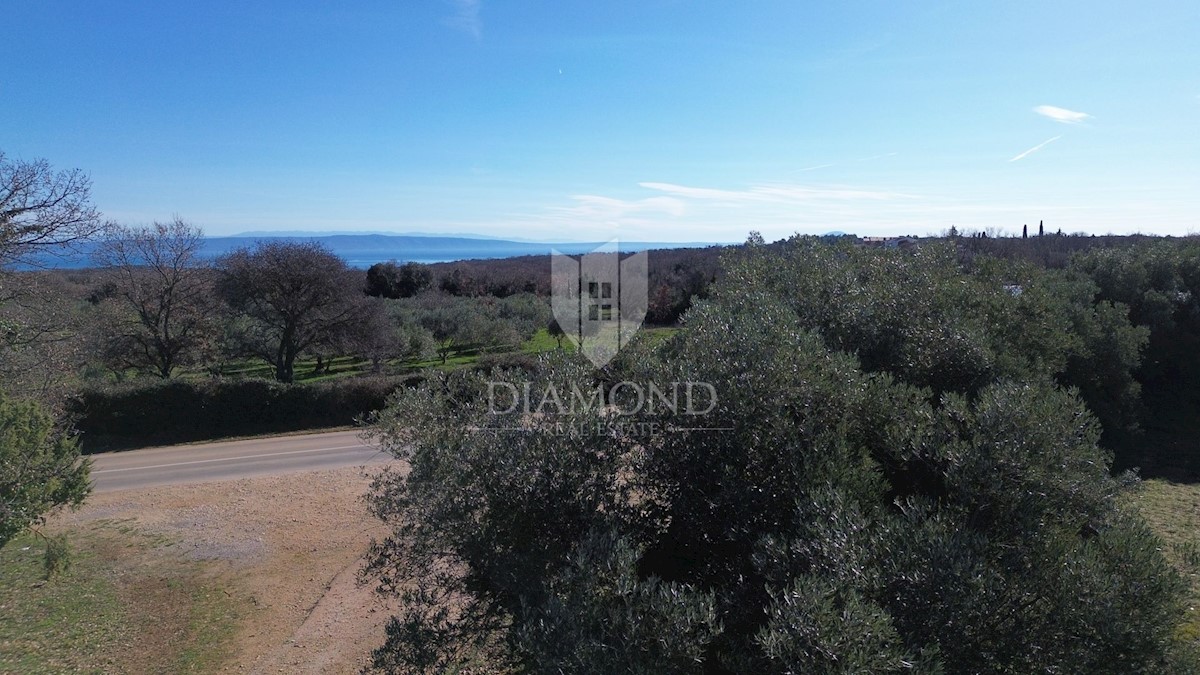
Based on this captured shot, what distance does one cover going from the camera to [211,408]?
65.2ft

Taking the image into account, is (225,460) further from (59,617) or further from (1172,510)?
(1172,510)

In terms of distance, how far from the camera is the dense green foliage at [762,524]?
3600 mm

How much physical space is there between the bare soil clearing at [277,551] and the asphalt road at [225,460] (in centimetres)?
83

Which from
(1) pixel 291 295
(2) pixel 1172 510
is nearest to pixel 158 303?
(1) pixel 291 295

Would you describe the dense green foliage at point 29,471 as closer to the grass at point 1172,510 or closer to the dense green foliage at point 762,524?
the dense green foliage at point 762,524

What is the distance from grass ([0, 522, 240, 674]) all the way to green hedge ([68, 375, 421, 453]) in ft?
26.6

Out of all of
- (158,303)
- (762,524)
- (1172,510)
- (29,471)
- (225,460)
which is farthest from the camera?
(158,303)

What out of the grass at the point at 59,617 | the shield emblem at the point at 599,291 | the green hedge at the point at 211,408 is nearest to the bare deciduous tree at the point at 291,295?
the green hedge at the point at 211,408

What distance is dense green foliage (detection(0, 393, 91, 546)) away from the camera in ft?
25.8

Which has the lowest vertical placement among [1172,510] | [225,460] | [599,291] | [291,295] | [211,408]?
[225,460]

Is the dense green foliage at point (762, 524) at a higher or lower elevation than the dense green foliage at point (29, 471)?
higher

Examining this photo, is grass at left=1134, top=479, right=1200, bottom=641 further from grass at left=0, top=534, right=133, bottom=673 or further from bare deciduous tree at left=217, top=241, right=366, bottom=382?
bare deciduous tree at left=217, top=241, right=366, bottom=382

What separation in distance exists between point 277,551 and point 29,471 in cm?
425

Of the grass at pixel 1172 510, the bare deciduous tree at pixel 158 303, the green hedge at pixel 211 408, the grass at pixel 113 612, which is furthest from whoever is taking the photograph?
the bare deciduous tree at pixel 158 303
